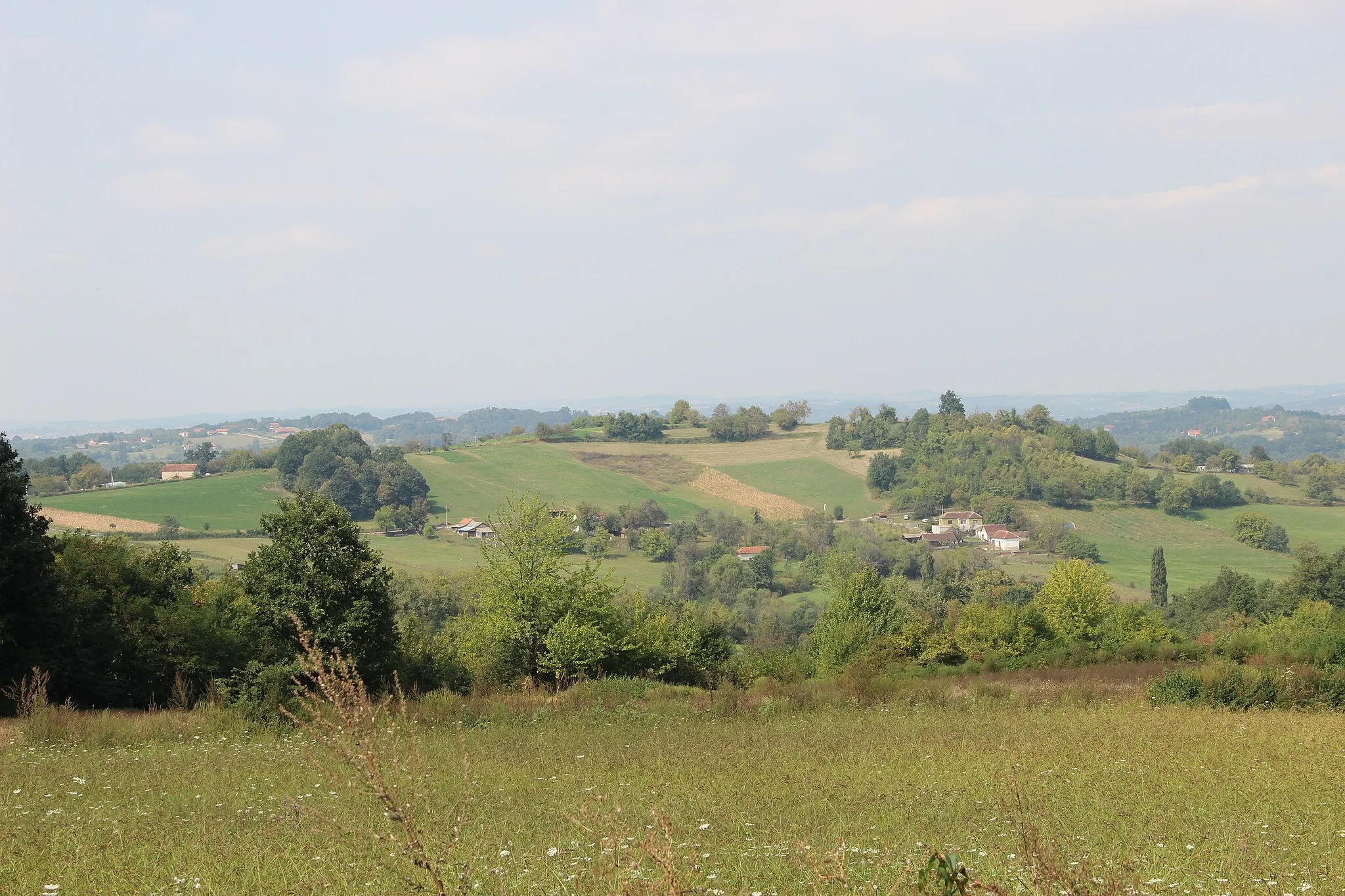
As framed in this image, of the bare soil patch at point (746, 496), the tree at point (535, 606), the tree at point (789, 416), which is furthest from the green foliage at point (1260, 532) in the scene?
the tree at point (535, 606)

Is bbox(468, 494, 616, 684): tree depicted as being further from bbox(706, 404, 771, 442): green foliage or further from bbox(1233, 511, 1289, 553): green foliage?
bbox(706, 404, 771, 442): green foliage

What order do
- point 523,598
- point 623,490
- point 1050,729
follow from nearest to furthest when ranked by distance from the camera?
1. point 1050,729
2. point 523,598
3. point 623,490

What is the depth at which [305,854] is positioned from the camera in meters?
7.38

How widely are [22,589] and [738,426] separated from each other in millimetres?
155960

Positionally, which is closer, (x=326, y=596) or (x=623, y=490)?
(x=326, y=596)

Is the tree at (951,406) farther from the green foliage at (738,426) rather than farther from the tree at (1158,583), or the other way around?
the tree at (1158,583)

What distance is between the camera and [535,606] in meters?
28.0

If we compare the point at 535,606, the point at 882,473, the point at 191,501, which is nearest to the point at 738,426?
the point at 882,473

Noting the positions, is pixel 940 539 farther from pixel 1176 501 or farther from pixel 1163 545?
pixel 1176 501

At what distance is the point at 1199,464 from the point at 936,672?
159795 millimetres

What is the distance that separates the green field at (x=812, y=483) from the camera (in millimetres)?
137000

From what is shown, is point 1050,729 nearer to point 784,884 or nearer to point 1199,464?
point 784,884

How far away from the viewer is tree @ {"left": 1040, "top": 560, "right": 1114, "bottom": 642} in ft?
142

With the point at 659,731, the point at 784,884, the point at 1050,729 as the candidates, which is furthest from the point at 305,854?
the point at 1050,729
